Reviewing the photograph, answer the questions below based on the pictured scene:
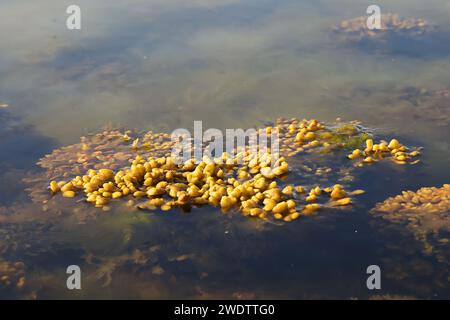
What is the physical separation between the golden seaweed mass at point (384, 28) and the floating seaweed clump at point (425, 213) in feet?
15.6

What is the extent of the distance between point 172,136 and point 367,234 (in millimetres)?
2806

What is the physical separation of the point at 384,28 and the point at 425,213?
561 cm

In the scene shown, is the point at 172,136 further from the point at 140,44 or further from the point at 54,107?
the point at 140,44

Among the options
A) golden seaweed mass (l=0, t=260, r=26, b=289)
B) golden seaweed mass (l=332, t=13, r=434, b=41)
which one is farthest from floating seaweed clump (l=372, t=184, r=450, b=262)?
golden seaweed mass (l=332, t=13, r=434, b=41)

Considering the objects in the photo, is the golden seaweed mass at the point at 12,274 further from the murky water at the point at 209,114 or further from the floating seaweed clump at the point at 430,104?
the floating seaweed clump at the point at 430,104

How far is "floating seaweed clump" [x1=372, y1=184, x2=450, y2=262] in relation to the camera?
434cm

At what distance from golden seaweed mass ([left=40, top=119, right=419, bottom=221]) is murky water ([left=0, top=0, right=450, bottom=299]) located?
0.51 feet

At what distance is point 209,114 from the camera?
22.3 feet

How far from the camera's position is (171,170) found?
5.22 metres

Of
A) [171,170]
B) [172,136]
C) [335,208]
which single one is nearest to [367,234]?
[335,208]

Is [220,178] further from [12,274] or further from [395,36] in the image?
[395,36]

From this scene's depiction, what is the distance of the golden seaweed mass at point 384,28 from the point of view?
9039 millimetres

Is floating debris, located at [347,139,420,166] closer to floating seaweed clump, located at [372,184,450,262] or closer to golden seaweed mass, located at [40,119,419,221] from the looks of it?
golden seaweed mass, located at [40,119,419,221]
